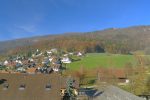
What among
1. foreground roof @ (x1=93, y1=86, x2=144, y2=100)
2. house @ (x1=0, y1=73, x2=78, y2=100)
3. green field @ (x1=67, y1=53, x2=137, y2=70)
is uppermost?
green field @ (x1=67, y1=53, x2=137, y2=70)

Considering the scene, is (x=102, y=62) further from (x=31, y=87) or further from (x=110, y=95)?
(x=110, y=95)

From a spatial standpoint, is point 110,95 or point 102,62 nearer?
point 110,95

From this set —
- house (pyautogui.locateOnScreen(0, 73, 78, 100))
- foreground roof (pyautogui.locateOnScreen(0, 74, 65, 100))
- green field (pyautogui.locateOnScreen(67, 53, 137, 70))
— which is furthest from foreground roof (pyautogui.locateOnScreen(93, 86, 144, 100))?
green field (pyautogui.locateOnScreen(67, 53, 137, 70))

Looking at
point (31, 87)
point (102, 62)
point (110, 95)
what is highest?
point (102, 62)

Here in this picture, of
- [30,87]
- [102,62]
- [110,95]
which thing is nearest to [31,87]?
[30,87]

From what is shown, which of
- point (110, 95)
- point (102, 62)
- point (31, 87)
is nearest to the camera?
point (110, 95)

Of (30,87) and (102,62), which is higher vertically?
(102,62)

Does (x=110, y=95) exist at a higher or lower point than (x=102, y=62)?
lower

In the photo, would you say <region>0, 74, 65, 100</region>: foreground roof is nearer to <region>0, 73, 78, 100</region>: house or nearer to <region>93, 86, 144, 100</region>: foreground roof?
<region>0, 73, 78, 100</region>: house

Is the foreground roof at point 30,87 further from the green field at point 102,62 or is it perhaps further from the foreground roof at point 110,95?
the green field at point 102,62

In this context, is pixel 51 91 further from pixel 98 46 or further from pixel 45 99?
pixel 98 46

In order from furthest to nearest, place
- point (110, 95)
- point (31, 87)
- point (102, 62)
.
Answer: point (102, 62) < point (31, 87) < point (110, 95)

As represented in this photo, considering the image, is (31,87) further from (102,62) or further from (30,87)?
(102,62)
